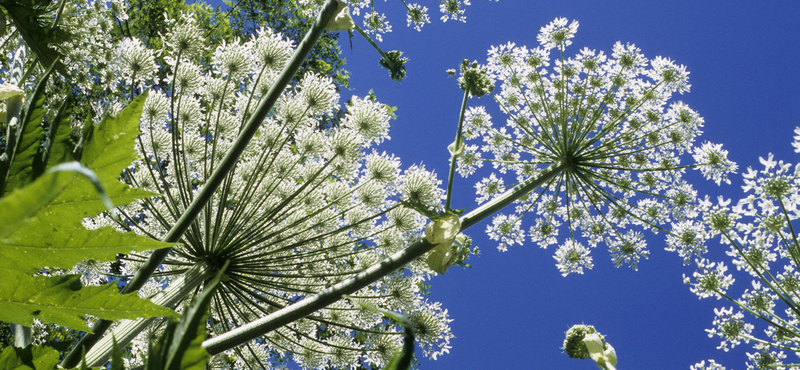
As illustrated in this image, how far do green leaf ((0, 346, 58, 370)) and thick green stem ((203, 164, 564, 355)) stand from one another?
1.28 m

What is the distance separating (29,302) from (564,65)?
8056 mm

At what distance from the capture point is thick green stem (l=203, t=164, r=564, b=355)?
111 inches

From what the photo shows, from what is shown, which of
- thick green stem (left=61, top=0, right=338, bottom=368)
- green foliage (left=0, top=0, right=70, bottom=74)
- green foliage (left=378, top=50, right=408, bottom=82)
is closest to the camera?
green foliage (left=0, top=0, right=70, bottom=74)

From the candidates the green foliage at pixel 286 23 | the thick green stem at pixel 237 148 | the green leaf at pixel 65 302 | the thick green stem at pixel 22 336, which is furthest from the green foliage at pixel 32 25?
the green foliage at pixel 286 23

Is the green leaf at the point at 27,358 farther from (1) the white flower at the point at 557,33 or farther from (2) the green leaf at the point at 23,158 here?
(1) the white flower at the point at 557,33

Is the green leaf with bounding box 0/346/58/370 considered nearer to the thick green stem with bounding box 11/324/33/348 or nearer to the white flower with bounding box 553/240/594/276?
the thick green stem with bounding box 11/324/33/348

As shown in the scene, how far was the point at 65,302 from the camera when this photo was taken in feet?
3.73

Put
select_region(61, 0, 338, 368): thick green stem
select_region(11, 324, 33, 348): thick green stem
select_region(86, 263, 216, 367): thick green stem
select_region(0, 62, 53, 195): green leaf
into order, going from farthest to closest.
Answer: select_region(86, 263, 216, 367): thick green stem < select_region(61, 0, 338, 368): thick green stem < select_region(11, 324, 33, 348): thick green stem < select_region(0, 62, 53, 195): green leaf

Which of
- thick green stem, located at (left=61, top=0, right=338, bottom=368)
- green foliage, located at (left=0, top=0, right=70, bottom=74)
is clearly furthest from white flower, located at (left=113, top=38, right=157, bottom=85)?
thick green stem, located at (left=61, top=0, right=338, bottom=368)

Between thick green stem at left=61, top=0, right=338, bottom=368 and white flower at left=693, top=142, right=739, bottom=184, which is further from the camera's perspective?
white flower at left=693, top=142, right=739, bottom=184

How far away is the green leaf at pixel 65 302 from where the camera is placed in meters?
1.08

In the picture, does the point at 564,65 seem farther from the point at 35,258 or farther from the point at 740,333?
the point at 35,258

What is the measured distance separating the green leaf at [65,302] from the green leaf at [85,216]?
0.08 m

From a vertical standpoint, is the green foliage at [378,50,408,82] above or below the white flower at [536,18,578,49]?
below
